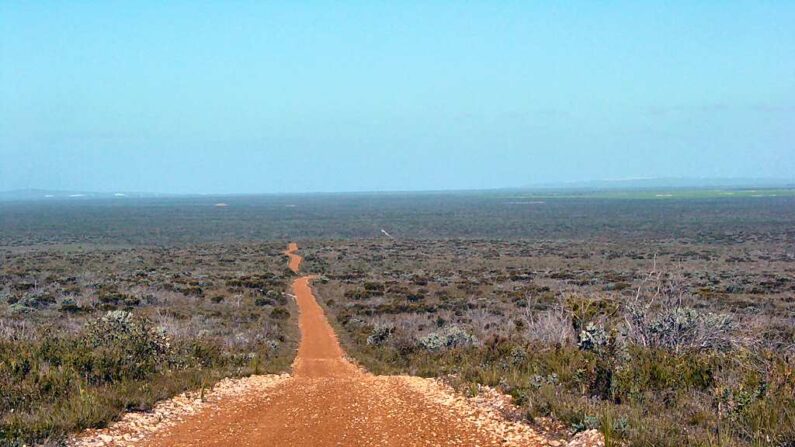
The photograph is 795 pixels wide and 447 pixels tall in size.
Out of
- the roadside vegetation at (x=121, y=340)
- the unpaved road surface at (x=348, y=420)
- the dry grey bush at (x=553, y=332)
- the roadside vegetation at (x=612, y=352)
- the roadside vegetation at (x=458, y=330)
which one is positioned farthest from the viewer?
the dry grey bush at (x=553, y=332)

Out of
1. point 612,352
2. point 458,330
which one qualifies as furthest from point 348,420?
point 458,330

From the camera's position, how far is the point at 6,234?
279 ft

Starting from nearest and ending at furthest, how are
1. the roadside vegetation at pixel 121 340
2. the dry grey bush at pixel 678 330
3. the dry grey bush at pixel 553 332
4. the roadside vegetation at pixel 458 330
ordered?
the roadside vegetation at pixel 458 330, the roadside vegetation at pixel 121 340, the dry grey bush at pixel 678 330, the dry grey bush at pixel 553 332

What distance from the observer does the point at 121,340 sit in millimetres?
→ 10180

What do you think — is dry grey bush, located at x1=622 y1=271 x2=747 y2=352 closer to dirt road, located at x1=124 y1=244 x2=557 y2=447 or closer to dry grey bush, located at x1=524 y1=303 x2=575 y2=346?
dry grey bush, located at x1=524 y1=303 x2=575 y2=346

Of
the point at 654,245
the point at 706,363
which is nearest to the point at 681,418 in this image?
the point at 706,363

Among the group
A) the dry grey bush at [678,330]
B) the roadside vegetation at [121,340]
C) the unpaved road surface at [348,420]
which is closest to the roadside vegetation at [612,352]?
the dry grey bush at [678,330]

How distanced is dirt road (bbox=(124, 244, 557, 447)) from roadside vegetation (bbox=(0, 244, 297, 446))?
1.11 metres

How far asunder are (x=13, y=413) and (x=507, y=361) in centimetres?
762

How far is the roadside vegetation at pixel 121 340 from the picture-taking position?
7410 mm

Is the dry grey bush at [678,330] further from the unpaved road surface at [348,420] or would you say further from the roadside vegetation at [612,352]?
the unpaved road surface at [348,420]

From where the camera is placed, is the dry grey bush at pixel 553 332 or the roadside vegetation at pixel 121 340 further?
the dry grey bush at pixel 553 332

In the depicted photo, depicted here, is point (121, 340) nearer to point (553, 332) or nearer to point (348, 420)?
point (348, 420)

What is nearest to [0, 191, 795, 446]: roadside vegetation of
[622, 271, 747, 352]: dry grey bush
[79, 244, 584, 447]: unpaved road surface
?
[622, 271, 747, 352]: dry grey bush
